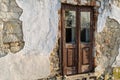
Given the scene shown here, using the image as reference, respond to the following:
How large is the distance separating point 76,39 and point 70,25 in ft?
1.08

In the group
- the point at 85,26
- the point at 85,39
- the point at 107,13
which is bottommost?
the point at 85,39

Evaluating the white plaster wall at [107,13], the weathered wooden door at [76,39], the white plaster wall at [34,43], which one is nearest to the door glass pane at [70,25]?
the weathered wooden door at [76,39]

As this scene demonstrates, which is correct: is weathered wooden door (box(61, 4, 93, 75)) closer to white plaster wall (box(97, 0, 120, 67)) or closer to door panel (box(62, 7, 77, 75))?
door panel (box(62, 7, 77, 75))

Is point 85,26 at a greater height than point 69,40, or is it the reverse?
point 85,26

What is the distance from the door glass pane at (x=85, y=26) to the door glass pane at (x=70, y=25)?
8.8 inches

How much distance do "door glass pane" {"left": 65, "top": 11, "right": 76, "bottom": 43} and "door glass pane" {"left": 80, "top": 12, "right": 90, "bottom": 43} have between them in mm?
225

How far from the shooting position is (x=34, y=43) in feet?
Result: 16.0

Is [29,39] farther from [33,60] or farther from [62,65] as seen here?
[62,65]

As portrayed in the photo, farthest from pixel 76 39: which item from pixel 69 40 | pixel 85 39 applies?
pixel 85 39

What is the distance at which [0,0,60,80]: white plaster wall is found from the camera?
15.1 ft

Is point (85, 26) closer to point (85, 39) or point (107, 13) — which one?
point (85, 39)

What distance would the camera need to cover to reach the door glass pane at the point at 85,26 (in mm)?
5785

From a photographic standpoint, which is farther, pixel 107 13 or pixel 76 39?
pixel 107 13

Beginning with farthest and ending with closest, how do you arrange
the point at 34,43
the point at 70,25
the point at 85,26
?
the point at 85,26 < the point at 70,25 < the point at 34,43
